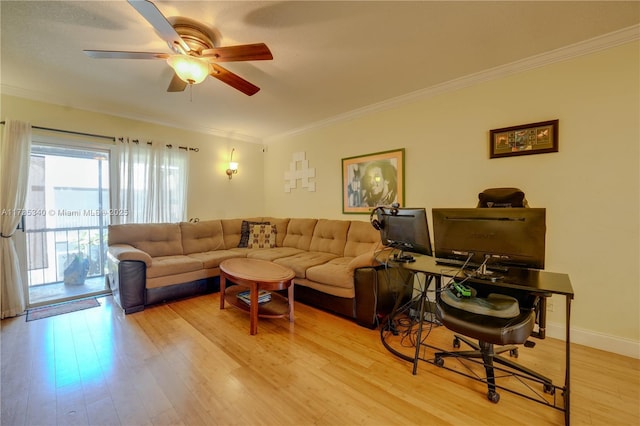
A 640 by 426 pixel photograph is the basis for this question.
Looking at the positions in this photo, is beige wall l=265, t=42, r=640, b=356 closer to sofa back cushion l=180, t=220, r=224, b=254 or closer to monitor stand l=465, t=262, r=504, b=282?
monitor stand l=465, t=262, r=504, b=282

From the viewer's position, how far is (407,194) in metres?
3.21

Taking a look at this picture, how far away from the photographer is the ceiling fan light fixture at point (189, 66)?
A: 1854 millimetres

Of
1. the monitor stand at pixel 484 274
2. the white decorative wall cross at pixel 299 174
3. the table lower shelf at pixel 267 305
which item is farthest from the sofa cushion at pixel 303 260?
the monitor stand at pixel 484 274

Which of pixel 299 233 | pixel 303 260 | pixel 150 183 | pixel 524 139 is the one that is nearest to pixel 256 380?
pixel 303 260

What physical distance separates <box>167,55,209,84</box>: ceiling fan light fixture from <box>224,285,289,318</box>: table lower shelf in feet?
7.02

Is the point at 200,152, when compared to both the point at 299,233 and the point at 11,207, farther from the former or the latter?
the point at 11,207

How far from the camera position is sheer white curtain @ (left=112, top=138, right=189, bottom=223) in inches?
141

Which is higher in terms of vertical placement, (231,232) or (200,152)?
(200,152)

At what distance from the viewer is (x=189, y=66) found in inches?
74.4

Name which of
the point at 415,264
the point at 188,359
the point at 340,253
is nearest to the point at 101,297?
the point at 188,359

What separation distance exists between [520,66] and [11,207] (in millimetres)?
5373

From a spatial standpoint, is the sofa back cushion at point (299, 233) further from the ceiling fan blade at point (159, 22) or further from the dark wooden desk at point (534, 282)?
the ceiling fan blade at point (159, 22)

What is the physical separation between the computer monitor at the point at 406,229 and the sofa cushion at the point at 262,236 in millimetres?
2477

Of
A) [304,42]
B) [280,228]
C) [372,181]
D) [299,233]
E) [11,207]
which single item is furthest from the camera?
[280,228]
